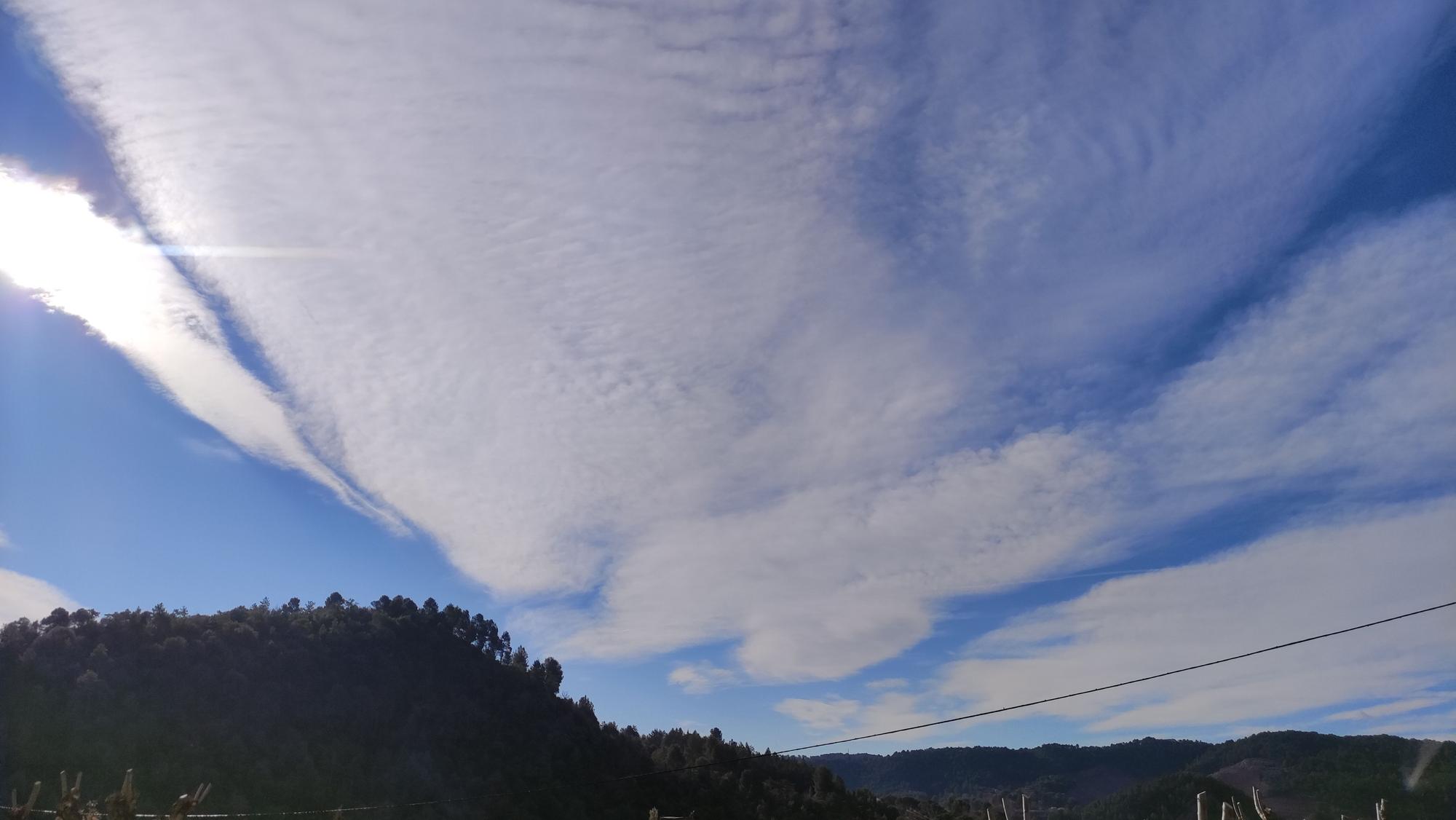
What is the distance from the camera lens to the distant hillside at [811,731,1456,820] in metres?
56.2

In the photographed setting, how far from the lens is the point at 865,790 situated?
2507 inches

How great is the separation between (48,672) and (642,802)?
32.2 m

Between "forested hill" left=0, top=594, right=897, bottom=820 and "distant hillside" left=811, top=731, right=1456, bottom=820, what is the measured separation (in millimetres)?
19486

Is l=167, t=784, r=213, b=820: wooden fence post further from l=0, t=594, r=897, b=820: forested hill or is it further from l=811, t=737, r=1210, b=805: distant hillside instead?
l=811, t=737, r=1210, b=805: distant hillside

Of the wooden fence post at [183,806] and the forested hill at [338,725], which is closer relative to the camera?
the wooden fence post at [183,806]

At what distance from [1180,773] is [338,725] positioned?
7308 centimetres

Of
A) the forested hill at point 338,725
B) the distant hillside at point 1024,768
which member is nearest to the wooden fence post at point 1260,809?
the forested hill at point 338,725

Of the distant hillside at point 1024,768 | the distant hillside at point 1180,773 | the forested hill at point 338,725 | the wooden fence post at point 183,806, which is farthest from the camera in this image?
the distant hillside at point 1024,768

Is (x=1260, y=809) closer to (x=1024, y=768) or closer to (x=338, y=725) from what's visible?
(x=338, y=725)

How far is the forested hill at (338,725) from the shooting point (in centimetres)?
3438

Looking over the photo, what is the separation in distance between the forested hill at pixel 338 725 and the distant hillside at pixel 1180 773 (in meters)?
19.5

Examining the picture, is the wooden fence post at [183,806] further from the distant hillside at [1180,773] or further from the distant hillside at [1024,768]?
the distant hillside at [1024,768]

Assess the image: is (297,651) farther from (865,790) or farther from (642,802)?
(865,790)

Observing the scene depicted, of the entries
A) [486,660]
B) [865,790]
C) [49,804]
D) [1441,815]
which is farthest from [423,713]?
[1441,815]
